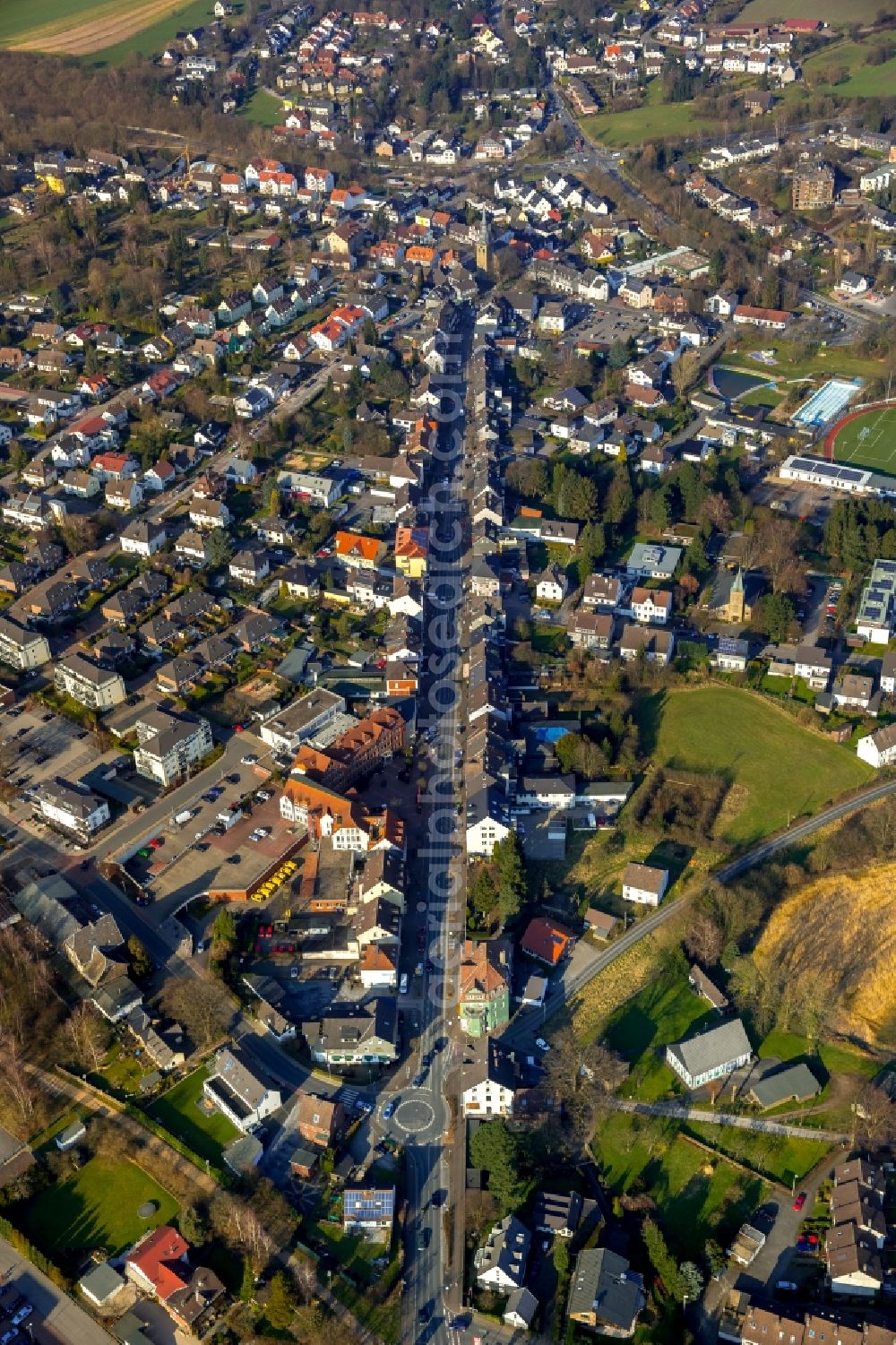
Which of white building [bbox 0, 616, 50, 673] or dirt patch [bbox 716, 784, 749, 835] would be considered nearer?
dirt patch [bbox 716, 784, 749, 835]

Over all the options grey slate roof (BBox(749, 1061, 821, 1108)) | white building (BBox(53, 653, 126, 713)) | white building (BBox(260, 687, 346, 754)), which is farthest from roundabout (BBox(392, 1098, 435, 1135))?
white building (BBox(53, 653, 126, 713))

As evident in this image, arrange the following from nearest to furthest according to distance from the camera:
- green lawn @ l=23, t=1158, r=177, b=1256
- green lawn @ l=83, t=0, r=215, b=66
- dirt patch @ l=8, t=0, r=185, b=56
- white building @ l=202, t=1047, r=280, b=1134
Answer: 1. green lawn @ l=23, t=1158, r=177, b=1256
2. white building @ l=202, t=1047, r=280, b=1134
3. dirt patch @ l=8, t=0, r=185, b=56
4. green lawn @ l=83, t=0, r=215, b=66

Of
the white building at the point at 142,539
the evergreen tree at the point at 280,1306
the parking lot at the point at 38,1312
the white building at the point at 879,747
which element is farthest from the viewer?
the white building at the point at 142,539

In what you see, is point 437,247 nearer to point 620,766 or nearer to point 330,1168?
point 620,766

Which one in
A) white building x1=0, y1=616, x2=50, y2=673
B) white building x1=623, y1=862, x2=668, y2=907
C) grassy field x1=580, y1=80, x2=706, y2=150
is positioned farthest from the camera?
grassy field x1=580, y1=80, x2=706, y2=150

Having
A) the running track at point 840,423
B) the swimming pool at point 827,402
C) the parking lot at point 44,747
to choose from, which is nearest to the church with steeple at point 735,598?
the running track at point 840,423

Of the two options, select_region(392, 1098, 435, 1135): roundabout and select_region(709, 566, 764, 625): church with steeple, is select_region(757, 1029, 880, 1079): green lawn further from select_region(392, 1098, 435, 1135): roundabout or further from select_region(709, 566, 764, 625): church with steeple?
select_region(709, 566, 764, 625): church with steeple

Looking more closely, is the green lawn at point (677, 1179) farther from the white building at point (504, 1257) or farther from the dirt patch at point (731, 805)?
the dirt patch at point (731, 805)
